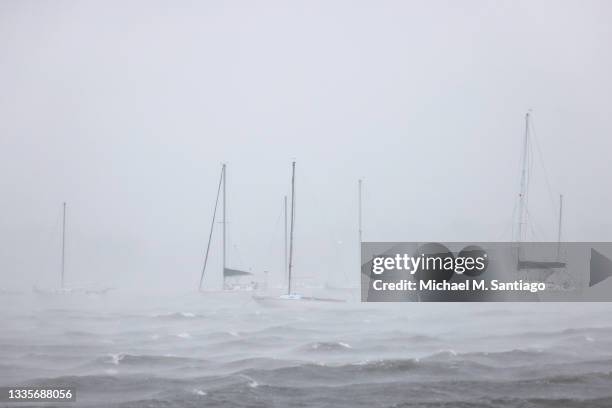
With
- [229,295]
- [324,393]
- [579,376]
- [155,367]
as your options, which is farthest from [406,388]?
A: [229,295]

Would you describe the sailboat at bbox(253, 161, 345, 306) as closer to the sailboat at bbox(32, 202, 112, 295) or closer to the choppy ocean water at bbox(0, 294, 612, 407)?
the choppy ocean water at bbox(0, 294, 612, 407)

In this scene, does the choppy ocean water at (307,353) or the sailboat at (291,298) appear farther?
the sailboat at (291,298)

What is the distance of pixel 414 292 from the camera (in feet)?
36.5

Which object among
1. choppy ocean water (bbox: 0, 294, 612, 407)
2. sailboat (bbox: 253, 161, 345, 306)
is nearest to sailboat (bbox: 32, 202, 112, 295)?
choppy ocean water (bbox: 0, 294, 612, 407)

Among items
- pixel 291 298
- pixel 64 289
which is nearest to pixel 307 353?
pixel 291 298

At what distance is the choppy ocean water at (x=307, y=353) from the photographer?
8.85 m

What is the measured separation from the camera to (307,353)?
10.4m

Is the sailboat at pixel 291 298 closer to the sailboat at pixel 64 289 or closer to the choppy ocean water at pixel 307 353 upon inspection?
the choppy ocean water at pixel 307 353

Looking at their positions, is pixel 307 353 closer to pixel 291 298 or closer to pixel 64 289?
pixel 291 298

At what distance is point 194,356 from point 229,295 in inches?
163

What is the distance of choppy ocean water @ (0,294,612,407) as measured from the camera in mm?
8852

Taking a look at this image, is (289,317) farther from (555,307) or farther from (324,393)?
(555,307)

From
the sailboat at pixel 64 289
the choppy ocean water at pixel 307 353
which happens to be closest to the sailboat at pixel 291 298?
the choppy ocean water at pixel 307 353

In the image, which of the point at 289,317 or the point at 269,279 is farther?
the point at 269,279
